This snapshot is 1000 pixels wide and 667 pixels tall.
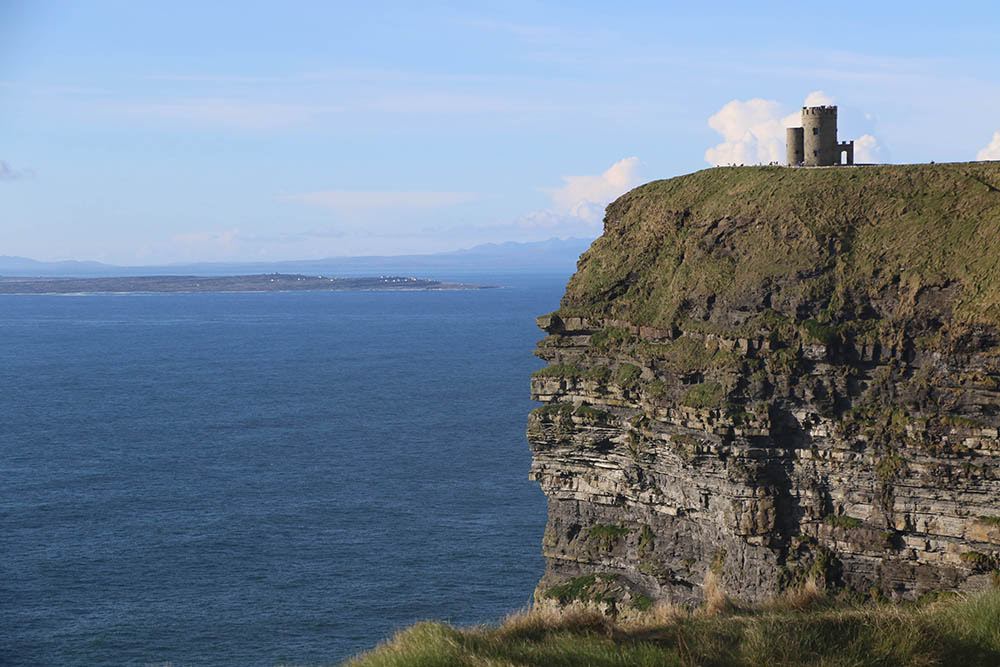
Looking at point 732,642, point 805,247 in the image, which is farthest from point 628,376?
point 732,642

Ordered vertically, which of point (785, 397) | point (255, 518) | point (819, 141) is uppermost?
point (819, 141)

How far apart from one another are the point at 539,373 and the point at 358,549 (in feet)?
67.1

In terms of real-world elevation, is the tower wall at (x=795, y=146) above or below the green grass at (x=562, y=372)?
above

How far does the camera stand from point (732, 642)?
65.3 ft

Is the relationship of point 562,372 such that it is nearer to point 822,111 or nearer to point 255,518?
point 822,111

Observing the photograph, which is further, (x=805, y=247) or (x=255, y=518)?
(x=255, y=518)

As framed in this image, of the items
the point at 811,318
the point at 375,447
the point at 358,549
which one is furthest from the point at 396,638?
the point at 375,447

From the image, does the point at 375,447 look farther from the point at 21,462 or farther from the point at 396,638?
the point at 396,638

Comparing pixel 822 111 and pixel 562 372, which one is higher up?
pixel 822 111

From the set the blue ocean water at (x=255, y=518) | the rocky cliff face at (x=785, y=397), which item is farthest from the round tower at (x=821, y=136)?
the blue ocean water at (x=255, y=518)

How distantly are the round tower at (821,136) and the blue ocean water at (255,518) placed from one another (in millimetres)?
27754

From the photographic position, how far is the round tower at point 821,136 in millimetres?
62562

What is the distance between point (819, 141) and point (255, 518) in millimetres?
43322

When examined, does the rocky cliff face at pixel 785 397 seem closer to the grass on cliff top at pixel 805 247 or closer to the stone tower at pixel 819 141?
the grass on cliff top at pixel 805 247
